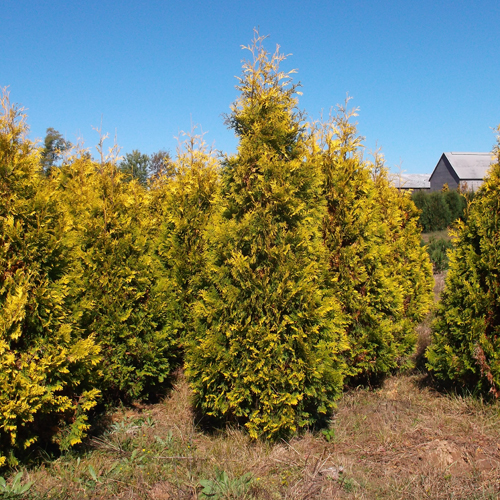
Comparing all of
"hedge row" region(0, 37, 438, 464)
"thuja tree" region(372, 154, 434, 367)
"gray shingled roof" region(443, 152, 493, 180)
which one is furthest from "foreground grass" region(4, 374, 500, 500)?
"gray shingled roof" region(443, 152, 493, 180)

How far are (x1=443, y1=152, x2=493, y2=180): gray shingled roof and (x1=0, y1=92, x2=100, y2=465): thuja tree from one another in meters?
48.8

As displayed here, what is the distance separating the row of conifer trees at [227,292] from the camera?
377 centimetres

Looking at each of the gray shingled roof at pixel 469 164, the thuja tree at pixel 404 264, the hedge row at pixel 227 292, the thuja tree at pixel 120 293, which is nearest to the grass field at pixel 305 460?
the hedge row at pixel 227 292

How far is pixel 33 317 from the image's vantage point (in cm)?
374

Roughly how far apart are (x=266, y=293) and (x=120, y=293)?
2.18m

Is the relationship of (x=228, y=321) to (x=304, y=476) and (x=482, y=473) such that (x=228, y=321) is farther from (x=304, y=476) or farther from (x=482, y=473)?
(x=482, y=473)

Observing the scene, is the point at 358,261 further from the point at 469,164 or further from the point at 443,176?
the point at 443,176

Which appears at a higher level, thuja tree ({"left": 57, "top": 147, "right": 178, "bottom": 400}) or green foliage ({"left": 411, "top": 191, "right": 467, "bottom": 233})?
green foliage ({"left": 411, "top": 191, "right": 467, "bottom": 233})

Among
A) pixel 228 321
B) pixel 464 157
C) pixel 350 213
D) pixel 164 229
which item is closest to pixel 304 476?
pixel 228 321

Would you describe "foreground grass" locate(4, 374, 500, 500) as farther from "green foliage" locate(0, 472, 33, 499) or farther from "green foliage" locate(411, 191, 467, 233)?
"green foliage" locate(411, 191, 467, 233)

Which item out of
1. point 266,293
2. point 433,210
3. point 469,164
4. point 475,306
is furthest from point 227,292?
point 469,164

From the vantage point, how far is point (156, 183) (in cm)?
1153

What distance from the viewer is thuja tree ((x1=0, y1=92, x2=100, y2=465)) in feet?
11.6

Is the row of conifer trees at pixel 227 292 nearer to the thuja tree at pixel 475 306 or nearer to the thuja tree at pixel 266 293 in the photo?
the thuja tree at pixel 266 293
